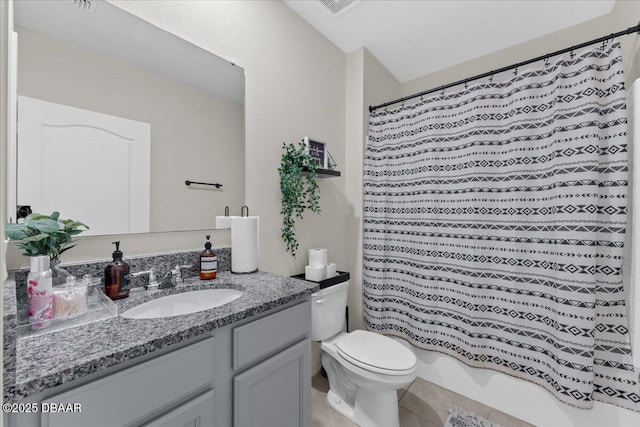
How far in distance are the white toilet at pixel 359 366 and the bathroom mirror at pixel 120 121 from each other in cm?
86

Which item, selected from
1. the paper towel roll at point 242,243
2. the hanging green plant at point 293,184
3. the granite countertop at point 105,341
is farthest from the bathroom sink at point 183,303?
the hanging green plant at point 293,184

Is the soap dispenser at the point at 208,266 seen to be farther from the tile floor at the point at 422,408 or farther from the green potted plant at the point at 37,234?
the tile floor at the point at 422,408

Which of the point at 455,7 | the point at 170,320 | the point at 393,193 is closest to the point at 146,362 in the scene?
the point at 170,320

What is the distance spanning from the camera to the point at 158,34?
1.25 meters

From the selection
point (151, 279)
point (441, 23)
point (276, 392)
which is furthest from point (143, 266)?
point (441, 23)

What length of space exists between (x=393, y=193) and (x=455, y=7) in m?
1.21

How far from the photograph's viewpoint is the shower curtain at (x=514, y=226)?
138 centimetres

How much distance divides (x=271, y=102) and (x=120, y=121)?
2.62 feet

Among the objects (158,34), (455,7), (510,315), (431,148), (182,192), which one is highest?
(455,7)

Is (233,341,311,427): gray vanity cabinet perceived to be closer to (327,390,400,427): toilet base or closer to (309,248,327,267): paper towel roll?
(327,390,400,427): toilet base

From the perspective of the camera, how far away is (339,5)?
5.84 feet

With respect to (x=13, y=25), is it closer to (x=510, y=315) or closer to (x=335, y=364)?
(x=335, y=364)


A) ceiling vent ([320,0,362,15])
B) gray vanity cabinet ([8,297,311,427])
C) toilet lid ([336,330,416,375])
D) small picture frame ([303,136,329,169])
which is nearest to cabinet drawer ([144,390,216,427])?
gray vanity cabinet ([8,297,311,427])

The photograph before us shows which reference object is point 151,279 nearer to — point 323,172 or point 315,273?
point 315,273
